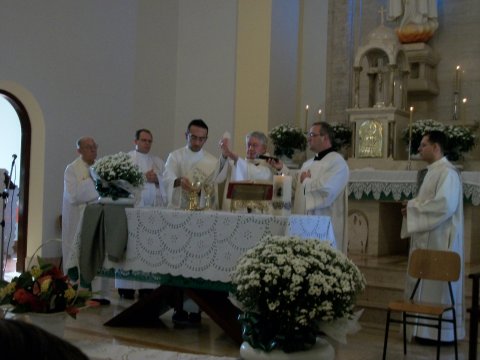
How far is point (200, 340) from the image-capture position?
559 centimetres

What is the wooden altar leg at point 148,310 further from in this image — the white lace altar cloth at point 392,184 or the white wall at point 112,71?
the white wall at point 112,71

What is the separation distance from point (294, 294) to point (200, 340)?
2.53 meters

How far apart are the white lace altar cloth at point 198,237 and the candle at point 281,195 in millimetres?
246

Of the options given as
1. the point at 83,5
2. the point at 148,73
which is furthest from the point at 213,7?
the point at 83,5

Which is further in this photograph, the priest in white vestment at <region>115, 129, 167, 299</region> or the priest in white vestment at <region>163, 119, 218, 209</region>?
the priest in white vestment at <region>115, 129, 167, 299</region>

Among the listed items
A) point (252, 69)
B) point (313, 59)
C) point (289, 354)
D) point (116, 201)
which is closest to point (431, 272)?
point (289, 354)

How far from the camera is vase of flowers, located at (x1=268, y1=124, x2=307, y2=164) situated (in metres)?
9.44

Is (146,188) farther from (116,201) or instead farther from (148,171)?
(116,201)

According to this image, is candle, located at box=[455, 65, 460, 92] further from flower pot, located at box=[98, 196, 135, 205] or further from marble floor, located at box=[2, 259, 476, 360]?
flower pot, located at box=[98, 196, 135, 205]

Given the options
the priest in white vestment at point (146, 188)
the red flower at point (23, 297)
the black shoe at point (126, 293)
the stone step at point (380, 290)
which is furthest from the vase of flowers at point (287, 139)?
the red flower at point (23, 297)

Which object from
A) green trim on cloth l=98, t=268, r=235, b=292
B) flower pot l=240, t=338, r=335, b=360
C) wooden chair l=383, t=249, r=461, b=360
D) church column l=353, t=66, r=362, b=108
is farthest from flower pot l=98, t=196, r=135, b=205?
church column l=353, t=66, r=362, b=108

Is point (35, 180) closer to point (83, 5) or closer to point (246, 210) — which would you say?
point (83, 5)

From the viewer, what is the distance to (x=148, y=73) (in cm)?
1062

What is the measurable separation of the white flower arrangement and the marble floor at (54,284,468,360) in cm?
365
